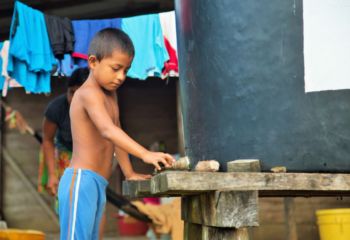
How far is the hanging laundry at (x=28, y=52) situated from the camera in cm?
588

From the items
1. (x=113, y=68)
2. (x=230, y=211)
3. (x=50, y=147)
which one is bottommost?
(x=230, y=211)

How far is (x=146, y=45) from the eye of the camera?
6.41 metres

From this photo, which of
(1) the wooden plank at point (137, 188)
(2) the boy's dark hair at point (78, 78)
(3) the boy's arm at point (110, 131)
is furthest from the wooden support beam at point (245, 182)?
(2) the boy's dark hair at point (78, 78)

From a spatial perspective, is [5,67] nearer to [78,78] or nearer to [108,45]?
[78,78]

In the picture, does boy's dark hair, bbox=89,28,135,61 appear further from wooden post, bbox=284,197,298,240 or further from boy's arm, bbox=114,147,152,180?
wooden post, bbox=284,197,298,240

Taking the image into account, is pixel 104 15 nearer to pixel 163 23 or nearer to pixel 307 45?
pixel 163 23

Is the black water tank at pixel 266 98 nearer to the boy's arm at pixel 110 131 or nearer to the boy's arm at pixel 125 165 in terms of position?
the boy's arm at pixel 110 131

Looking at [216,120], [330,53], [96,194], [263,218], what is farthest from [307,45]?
[263,218]

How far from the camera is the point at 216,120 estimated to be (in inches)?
122

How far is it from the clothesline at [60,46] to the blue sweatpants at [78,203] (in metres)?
2.69

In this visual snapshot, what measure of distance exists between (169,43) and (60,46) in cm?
108

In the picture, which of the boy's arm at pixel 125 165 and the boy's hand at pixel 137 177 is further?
the boy's arm at pixel 125 165

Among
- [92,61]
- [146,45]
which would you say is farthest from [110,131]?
[146,45]

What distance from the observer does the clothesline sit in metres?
5.91
